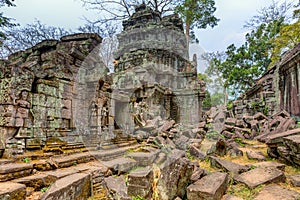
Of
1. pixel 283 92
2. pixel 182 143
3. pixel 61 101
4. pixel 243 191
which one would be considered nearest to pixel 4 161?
pixel 61 101

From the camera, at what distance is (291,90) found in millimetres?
8742

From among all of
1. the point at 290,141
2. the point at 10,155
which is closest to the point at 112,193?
the point at 10,155

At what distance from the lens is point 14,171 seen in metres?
3.19

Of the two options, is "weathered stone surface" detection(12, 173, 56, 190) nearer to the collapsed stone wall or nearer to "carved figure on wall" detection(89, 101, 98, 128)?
the collapsed stone wall

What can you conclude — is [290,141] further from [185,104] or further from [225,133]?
[185,104]

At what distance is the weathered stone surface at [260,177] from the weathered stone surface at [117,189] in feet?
7.14

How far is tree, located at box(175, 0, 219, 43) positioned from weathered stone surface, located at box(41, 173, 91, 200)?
66.1 ft

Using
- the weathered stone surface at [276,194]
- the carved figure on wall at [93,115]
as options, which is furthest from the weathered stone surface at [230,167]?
the carved figure on wall at [93,115]

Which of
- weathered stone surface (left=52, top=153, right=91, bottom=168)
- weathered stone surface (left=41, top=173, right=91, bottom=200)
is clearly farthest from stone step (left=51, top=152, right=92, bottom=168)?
weathered stone surface (left=41, top=173, right=91, bottom=200)

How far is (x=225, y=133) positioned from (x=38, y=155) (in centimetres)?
685

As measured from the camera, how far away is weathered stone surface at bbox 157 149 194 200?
3.17m

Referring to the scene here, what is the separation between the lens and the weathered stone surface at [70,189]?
2.54m

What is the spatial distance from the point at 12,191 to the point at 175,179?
2.54 meters

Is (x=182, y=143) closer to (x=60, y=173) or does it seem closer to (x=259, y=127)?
(x=259, y=127)
